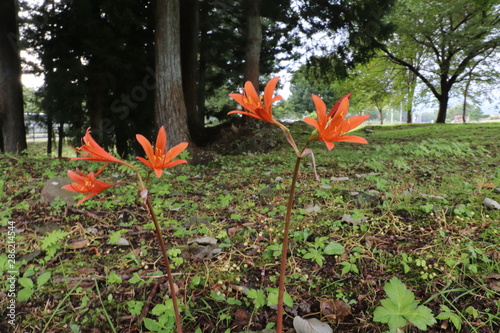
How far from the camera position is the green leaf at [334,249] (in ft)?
5.37

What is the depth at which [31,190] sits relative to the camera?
302cm

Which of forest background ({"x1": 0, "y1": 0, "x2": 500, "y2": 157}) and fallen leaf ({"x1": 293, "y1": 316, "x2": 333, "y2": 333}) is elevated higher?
forest background ({"x1": 0, "y1": 0, "x2": 500, "y2": 157})

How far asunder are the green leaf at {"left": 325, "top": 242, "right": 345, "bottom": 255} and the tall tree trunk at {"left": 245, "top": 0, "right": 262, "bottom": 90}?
595 centimetres

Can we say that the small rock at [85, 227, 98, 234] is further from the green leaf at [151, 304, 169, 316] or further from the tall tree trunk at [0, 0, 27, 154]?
the tall tree trunk at [0, 0, 27, 154]

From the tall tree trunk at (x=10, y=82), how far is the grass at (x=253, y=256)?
6.26 metres

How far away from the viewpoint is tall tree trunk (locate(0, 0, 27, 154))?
24.8 feet

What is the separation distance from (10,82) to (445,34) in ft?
56.0

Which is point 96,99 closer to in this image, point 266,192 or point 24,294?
point 266,192

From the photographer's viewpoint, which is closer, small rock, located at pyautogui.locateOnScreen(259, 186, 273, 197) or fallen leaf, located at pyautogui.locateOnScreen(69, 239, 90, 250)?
fallen leaf, located at pyautogui.locateOnScreen(69, 239, 90, 250)

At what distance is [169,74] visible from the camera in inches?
215

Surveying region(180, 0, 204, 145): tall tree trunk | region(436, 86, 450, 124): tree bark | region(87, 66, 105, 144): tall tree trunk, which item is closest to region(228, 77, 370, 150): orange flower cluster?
region(180, 0, 204, 145): tall tree trunk

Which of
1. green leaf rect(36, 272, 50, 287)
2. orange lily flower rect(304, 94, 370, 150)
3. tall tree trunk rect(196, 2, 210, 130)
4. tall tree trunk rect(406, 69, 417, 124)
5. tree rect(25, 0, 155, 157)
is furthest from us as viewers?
tall tree trunk rect(406, 69, 417, 124)

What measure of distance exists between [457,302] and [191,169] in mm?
3866

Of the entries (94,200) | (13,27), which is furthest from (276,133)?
(13,27)
